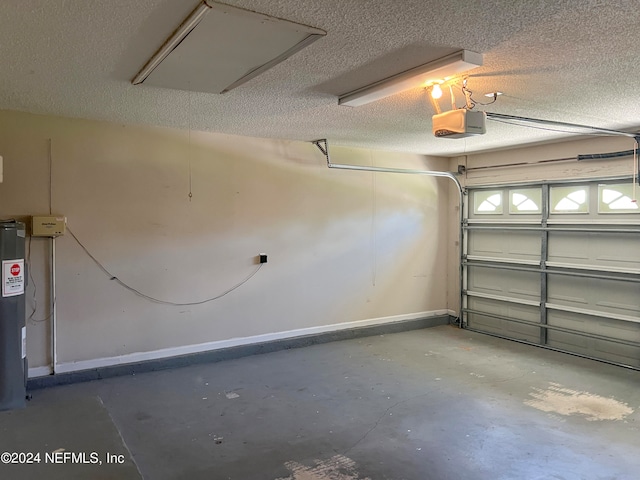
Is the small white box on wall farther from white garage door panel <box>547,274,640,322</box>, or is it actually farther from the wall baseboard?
white garage door panel <box>547,274,640,322</box>

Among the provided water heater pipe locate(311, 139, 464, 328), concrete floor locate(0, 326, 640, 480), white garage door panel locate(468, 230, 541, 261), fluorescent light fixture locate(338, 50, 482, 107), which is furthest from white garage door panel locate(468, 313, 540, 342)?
fluorescent light fixture locate(338, 50, 482, 107)

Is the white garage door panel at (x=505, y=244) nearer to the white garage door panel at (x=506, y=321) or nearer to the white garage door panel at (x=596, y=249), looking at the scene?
the white garage door panel at (x=596, y=249)

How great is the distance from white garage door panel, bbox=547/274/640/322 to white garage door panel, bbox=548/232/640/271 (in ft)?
0.65

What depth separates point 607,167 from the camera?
15.8 feet

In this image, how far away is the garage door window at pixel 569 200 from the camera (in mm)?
5051

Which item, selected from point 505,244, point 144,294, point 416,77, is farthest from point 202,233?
point 505,244

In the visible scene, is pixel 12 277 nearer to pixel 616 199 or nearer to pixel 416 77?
pixel 416 77

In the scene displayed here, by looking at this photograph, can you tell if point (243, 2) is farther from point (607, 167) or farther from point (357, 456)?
point (607, 167)

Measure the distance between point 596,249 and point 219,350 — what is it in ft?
13.7

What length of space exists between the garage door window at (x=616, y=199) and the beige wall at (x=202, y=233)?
7.24 feet

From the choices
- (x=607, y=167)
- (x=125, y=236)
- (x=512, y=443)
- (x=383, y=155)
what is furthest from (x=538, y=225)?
(x=125, y=236)

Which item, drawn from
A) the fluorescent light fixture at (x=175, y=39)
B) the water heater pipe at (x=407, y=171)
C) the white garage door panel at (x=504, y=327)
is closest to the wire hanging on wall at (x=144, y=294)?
the water heater pipe at (x=407, y=171)

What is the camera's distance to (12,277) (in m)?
3.45

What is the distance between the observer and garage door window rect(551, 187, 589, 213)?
5.05 metres
